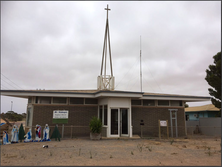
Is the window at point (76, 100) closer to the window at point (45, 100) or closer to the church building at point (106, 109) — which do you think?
the church building at point (106, 109)

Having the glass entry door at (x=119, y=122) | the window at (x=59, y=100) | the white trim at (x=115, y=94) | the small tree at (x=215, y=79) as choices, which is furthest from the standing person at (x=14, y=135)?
the small tree at (x=215, y=79)

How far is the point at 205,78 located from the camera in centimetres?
2562

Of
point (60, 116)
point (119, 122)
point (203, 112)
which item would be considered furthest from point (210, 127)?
point (60, 116)

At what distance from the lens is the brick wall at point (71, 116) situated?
14.7 metres

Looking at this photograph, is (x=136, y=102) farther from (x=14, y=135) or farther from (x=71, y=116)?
A: (x=14, y=135)

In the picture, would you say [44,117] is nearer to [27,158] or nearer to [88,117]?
[88,117]

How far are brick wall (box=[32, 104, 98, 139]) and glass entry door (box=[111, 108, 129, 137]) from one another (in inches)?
80.0

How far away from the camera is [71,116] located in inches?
603

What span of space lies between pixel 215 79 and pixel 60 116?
2036cm

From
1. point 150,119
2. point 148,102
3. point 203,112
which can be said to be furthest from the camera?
point 203,112

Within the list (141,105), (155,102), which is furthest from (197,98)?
(141,105)

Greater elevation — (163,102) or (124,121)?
(163,102)

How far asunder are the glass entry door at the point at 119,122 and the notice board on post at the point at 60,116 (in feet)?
11.7

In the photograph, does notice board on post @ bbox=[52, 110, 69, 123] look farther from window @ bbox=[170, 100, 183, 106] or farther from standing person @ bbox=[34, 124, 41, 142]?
window @ bbox=[170, 100, 183, 106]
